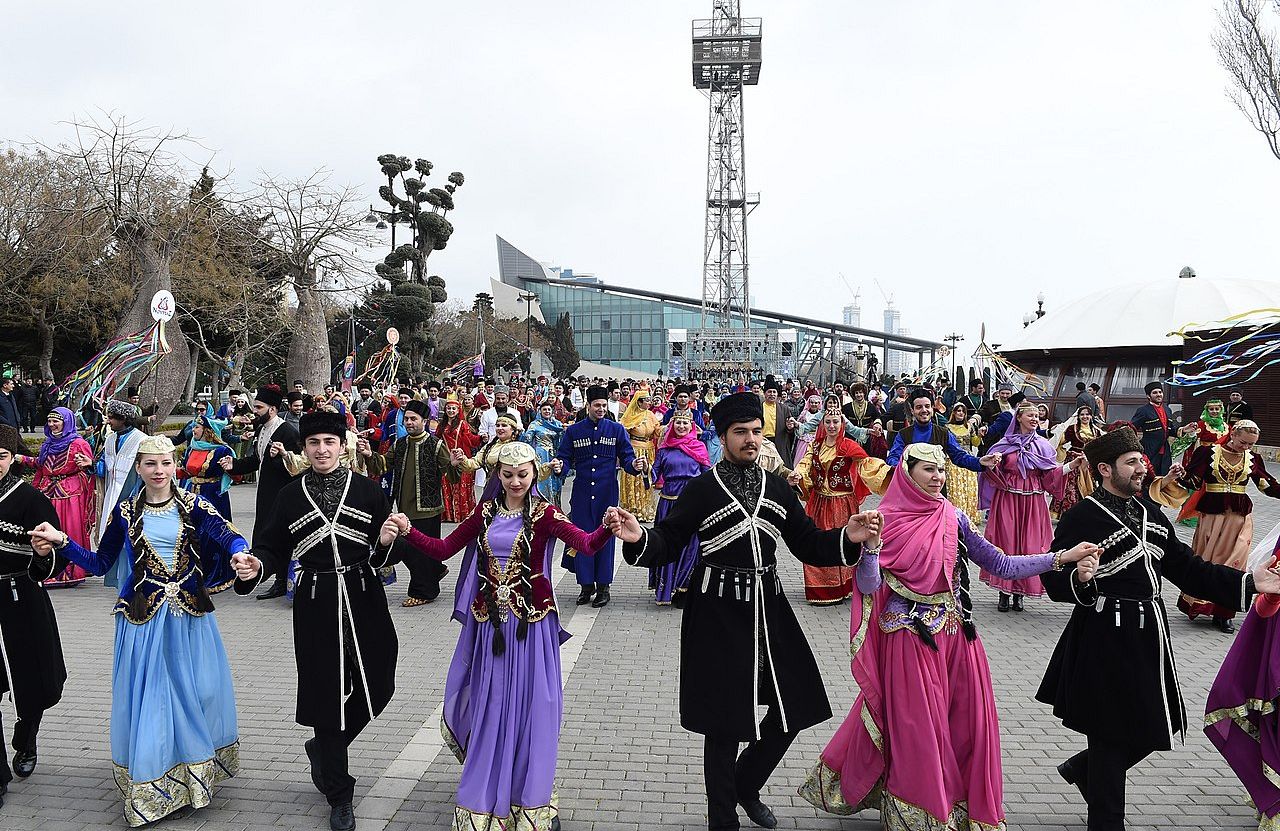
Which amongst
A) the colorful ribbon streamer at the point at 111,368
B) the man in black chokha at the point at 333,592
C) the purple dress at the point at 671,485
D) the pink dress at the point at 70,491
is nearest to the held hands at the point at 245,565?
the man in black chokha at the point at 333,592

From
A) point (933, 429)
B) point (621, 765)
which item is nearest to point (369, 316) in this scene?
point (933, 429)

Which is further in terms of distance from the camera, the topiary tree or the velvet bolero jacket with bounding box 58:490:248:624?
the topiary tree

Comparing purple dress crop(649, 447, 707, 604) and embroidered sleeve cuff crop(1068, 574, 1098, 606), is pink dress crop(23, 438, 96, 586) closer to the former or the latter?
purple dress crop(649, 447, 707, 604)

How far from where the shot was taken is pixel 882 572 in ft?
13.4

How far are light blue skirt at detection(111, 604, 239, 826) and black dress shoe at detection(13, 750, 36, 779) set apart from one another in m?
0.84

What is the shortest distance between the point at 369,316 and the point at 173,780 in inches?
1719

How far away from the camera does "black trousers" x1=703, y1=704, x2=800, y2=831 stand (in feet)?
12.9

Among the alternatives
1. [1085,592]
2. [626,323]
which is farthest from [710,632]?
[626,323]

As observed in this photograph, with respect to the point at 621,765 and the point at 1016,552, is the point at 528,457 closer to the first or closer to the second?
the point at 621,765

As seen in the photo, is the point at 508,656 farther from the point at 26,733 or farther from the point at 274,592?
the point at 274,592

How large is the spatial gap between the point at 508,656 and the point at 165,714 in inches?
65.6

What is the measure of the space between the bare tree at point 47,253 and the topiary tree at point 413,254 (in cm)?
951

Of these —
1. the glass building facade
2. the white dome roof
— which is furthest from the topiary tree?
the glass building facade

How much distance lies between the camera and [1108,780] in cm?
393
